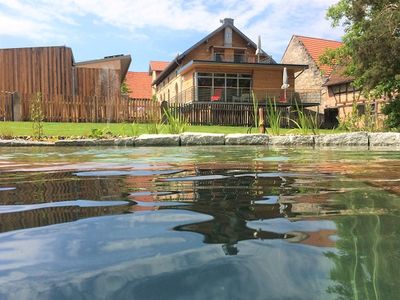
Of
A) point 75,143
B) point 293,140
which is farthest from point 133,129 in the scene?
point 293,140

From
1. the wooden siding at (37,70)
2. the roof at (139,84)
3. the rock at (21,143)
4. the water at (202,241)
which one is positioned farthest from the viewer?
the roof at (139,84)

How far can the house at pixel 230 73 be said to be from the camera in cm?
2972

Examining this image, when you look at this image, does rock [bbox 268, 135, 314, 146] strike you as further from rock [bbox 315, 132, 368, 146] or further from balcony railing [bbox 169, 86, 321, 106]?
balcony railing [bbox 169, 86, 321, 106]

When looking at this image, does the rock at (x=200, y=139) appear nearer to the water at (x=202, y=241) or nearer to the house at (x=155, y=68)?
the water at (x=202, y=241)

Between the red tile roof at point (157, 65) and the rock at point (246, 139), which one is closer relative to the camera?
the rock at point (246, 139)

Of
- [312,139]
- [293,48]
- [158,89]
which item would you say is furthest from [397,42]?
[158,89]

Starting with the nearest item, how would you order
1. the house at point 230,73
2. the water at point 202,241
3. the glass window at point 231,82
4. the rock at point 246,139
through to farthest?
the water at point 202,241 < the rock at point 246,139 < the house at point 230,73 < the glass window at point 231,82

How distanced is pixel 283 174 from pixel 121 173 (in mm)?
1458

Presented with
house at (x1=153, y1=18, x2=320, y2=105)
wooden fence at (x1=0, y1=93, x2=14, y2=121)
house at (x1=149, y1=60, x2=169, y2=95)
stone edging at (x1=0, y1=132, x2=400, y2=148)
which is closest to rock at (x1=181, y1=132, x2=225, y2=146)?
stone edging at (x1=0, y1=132, x2=400, y2=148)

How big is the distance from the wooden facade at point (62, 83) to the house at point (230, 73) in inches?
372

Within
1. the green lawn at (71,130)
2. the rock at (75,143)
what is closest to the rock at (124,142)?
the rock at (75,143)

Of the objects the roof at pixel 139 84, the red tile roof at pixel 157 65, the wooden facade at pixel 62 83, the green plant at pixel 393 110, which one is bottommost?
the green plant at pixel 393 110

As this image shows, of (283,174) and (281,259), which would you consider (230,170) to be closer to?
(283,174)

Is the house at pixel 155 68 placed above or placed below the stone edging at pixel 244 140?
above
